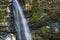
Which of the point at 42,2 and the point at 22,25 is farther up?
the point at 42,2

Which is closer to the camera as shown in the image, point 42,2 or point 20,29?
point 20,29

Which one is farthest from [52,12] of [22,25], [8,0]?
[8,0]

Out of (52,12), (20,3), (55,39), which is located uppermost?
(20,3)

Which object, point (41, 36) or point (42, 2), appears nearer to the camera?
point (41, 36)

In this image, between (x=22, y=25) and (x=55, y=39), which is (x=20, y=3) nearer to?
(x=22, y=25)

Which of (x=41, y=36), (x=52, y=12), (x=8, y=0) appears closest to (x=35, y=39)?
(x=41, y=36)

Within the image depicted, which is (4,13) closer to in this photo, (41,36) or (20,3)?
(20,3)
